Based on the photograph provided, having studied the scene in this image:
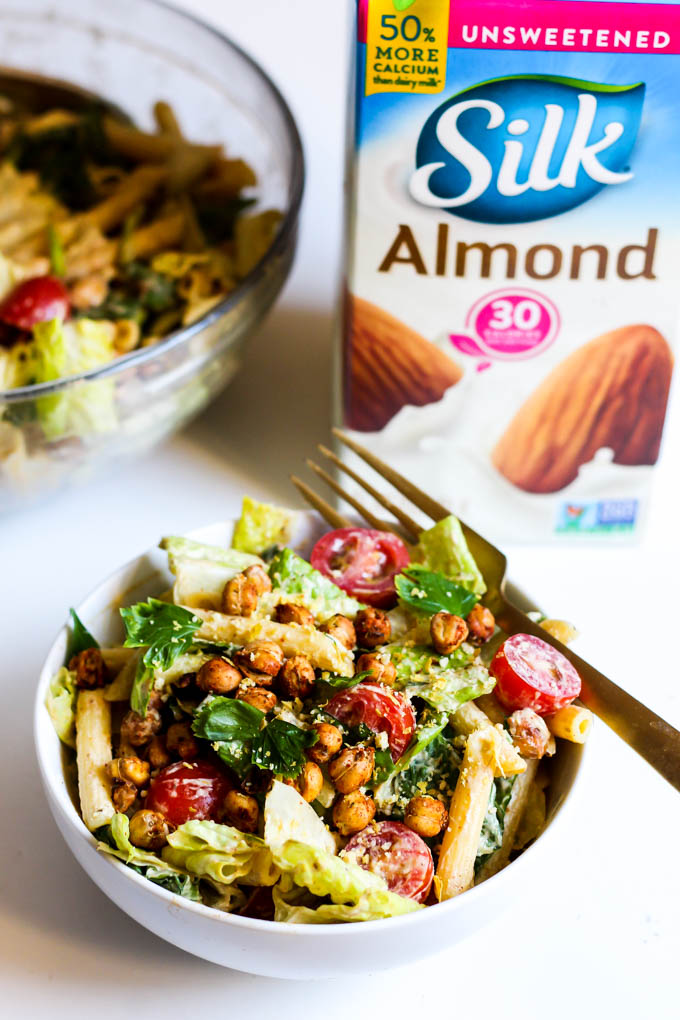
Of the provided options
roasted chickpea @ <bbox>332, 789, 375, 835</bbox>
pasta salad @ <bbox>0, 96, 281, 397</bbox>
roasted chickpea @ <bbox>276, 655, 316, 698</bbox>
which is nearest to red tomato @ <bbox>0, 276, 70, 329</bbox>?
pasta salad @ <bbox>0, 96, 281, 397</bbox>

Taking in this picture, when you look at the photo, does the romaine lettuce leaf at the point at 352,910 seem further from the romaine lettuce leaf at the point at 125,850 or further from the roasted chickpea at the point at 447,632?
the roasted chickpea at the point at 447,632

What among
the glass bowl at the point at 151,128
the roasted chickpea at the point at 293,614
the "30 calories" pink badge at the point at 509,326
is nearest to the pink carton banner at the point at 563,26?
the "30 calories" pink badge at the point at 509,326

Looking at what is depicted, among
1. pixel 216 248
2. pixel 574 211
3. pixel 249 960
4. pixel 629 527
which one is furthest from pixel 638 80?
pixel 249 960

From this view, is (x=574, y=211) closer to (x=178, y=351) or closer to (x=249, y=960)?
(x=178, y=351)

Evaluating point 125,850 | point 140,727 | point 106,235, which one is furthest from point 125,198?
point 125,850

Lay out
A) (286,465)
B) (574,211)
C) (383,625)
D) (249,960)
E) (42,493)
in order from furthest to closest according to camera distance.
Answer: (286,465) → (42,493) → (574,211) → (383,625) → (249,960)

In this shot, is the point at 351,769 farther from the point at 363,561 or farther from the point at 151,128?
the point at 151,128
